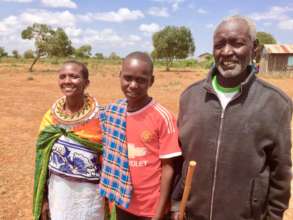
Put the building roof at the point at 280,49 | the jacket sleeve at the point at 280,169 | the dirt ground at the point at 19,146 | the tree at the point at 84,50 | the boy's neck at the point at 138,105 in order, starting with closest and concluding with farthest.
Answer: the jacket sleeve at the point at 280,169 < the boy's neck at the point at 138,105 < the dirt ground at the point at 19,146 < the building roof at the point at 280,49 < the tree at the point at 84,50

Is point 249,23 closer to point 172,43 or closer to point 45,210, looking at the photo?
point 45,210

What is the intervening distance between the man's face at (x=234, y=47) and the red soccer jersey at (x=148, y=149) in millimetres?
475

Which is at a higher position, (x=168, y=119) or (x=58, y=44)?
(x=58, y=44)

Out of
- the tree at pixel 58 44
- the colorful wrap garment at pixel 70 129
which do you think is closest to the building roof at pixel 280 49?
the tree at pixel 58 44

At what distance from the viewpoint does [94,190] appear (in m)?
2.35

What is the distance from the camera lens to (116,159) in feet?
6.94

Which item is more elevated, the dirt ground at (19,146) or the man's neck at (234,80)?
the man's neck at (234,80)

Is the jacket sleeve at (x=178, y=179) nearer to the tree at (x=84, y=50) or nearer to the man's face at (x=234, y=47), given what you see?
the man's face at (x=234, y=47)

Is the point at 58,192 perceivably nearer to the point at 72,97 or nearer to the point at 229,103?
the point at 72,97

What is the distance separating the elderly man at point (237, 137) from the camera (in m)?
1.70

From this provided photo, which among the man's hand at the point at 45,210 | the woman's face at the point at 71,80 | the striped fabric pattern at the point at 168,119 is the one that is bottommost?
the man's hand at the point at 45,210

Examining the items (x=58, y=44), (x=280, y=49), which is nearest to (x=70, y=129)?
(x=280, y=49)

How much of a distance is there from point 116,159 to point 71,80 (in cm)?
61

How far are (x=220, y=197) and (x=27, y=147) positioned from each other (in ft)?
17.1
